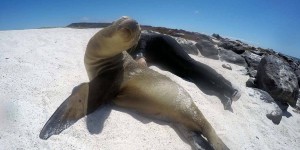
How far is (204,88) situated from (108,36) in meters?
3.33

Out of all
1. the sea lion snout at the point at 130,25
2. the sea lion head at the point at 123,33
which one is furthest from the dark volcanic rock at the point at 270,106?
the sea lion snout at the point at 130,25

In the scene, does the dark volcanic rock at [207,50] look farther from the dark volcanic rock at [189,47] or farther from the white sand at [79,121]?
the white sand at [79,121]

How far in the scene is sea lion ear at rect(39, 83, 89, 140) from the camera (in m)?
3.67

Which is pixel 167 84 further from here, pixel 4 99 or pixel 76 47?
pixel 76 47

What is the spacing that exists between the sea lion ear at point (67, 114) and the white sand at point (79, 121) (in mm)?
82

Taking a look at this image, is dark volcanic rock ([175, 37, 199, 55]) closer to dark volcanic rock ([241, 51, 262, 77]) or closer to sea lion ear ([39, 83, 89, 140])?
dark volcanic rock ([241, 51, 262, 77])

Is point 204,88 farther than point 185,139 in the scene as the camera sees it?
Yes

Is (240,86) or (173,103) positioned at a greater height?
(173,103)

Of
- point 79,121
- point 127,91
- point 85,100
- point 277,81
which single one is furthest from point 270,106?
point 79,121

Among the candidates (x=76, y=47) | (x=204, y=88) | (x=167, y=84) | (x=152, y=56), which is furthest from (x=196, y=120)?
(x=76, y=47)

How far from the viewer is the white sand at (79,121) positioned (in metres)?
3.72

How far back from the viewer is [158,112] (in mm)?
4734

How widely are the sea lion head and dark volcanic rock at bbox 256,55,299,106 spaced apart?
538cm

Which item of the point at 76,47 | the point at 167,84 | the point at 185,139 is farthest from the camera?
the point at 76,47
